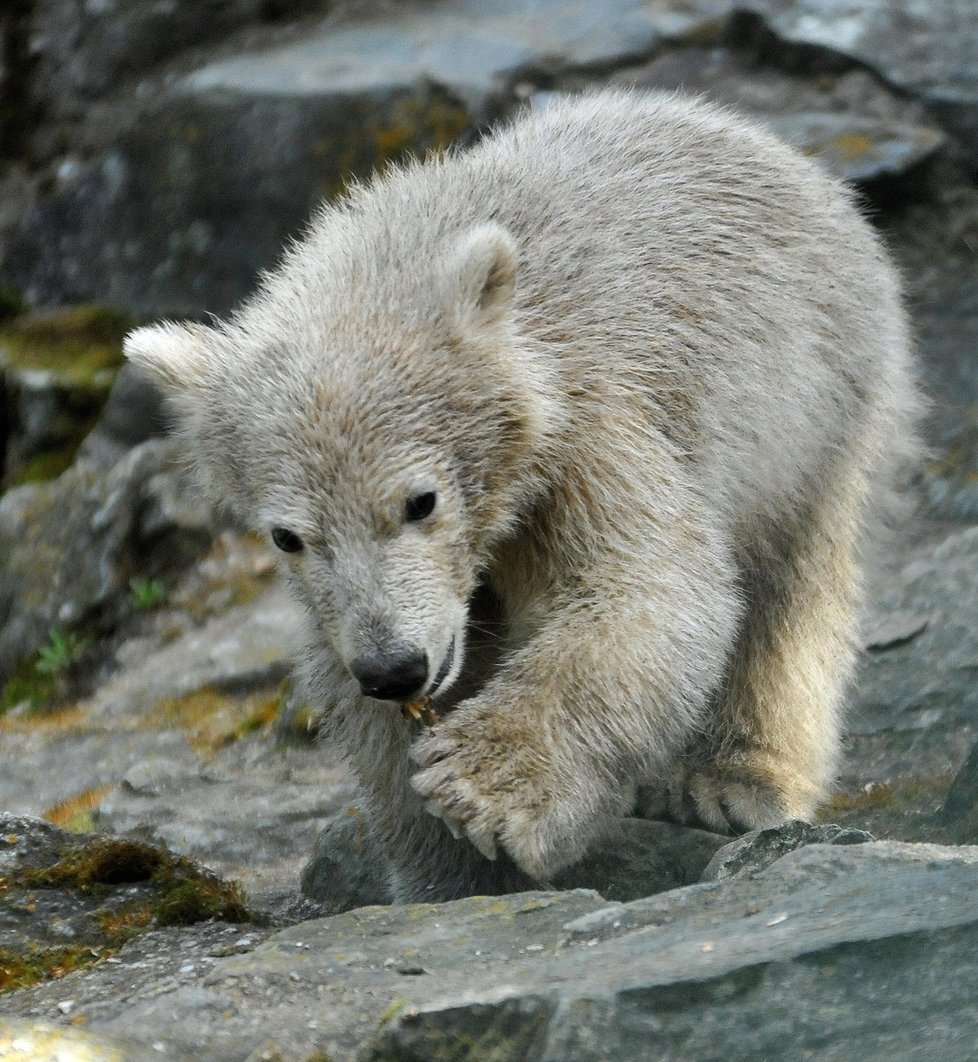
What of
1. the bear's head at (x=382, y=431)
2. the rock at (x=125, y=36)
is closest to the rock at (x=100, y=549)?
the rock at (x=125, y=36)

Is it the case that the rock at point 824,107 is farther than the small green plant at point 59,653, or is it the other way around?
the rock at point 824,107

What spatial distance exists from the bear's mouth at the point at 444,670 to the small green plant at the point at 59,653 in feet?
17.3

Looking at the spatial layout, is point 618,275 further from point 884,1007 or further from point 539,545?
point 884,1007

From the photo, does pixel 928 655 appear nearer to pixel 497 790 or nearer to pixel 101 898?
pixel 497 790

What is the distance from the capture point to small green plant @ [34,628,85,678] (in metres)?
9.13

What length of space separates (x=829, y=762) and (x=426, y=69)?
19.3ft

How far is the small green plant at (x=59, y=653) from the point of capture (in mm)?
9133

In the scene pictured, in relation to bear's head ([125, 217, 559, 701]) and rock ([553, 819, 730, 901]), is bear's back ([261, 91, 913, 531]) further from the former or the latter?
rock ([553, 819, 730, 901])

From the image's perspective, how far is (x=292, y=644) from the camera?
852cm

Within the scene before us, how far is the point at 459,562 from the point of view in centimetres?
455

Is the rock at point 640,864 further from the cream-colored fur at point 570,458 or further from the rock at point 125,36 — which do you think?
the rock at point 125,36

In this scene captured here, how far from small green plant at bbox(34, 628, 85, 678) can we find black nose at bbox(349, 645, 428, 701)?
5.42 meters

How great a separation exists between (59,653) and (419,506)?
532cm

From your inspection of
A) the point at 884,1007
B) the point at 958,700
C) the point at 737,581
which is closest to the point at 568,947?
the point at 884,1007
